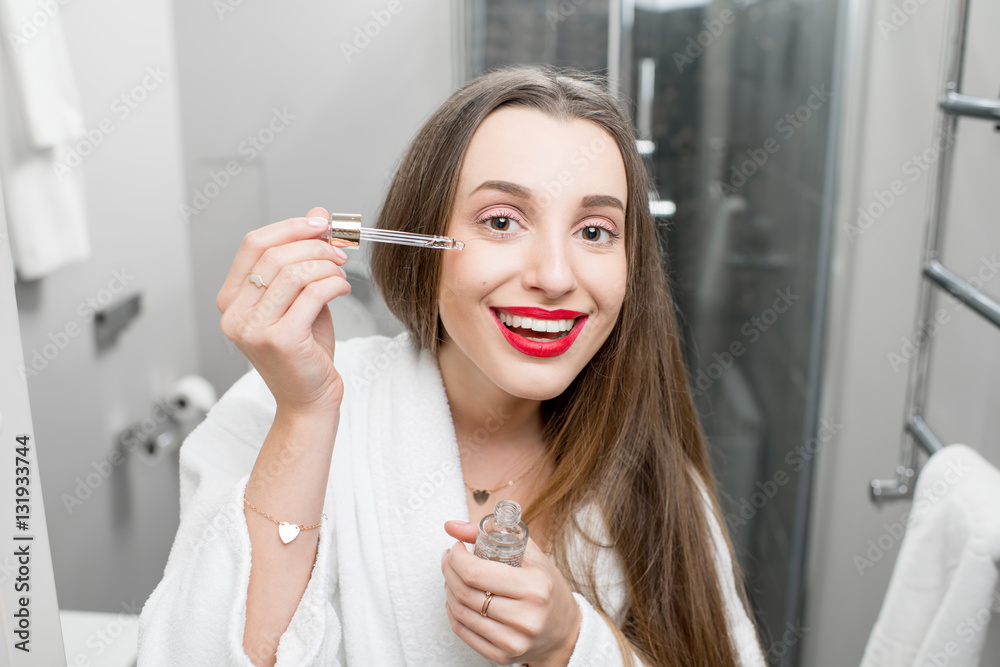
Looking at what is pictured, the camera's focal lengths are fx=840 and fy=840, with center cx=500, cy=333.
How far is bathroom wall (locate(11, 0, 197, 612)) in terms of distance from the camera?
122 centimetres

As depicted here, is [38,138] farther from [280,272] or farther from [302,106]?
[280,272]

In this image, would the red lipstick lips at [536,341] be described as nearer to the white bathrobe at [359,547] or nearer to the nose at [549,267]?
the nose at [549,267]

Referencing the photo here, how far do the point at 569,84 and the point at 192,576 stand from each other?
25.3 inches

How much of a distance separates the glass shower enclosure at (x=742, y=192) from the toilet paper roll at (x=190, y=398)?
0.74m

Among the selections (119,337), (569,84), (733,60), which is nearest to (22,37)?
(119,337)

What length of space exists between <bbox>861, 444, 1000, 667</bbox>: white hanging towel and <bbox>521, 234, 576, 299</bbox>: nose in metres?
0.55

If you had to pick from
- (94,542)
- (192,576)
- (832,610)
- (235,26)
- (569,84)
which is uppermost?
(235,26)

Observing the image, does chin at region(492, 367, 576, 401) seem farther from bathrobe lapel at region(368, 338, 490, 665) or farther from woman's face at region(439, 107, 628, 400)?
bathrobe lapel at region(368, 338, 490, 665)

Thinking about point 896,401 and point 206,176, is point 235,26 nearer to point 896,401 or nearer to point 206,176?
point 206,176

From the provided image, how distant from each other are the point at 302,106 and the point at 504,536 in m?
0.95

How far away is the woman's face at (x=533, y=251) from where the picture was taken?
2.81ft

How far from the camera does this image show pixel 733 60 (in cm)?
177

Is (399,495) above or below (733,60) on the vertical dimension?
below

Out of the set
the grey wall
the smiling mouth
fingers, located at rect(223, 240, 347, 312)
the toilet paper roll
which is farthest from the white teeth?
the toilet paper roll
